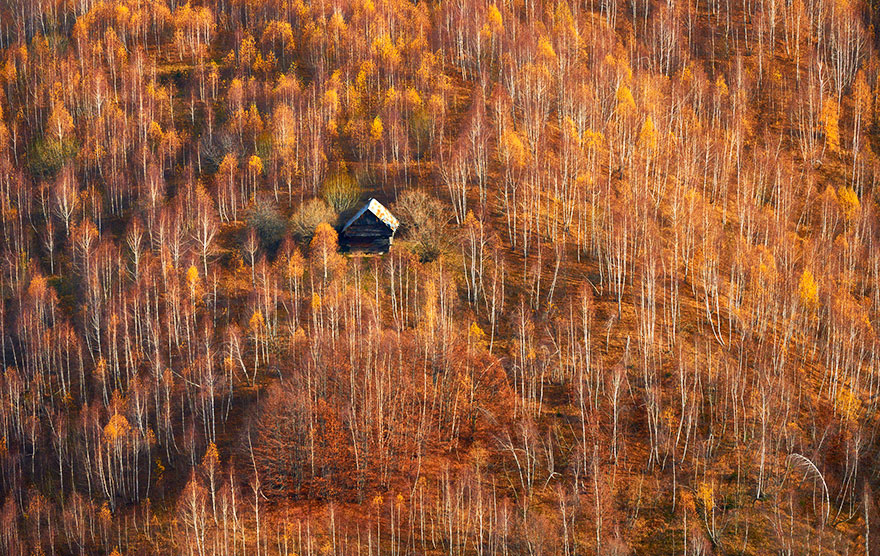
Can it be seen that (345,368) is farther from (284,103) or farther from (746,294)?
(284,103)

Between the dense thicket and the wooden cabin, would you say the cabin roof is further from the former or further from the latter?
the dense thicket

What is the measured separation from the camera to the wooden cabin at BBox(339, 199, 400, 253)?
87.3 meters

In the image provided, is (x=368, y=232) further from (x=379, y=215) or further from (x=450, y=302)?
(x=450, y=302)

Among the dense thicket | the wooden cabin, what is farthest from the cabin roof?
the dense thicket

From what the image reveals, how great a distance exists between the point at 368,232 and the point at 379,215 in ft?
6.07

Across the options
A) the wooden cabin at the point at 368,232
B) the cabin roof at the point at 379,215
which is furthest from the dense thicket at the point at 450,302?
the cabin roof at the point at 379,215

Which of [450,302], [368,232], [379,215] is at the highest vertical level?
[379,215]

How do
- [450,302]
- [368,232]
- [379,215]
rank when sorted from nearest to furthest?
[450,302] → [379,215] → [368,232]

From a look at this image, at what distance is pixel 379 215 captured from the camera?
87.2m

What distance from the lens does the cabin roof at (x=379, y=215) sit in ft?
286

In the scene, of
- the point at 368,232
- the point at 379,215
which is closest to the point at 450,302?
the point at 368,232

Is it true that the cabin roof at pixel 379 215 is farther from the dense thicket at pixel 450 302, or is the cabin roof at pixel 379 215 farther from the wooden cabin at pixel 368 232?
the dense thicket at pixel 450 302

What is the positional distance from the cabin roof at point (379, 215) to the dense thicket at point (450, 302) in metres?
2.21

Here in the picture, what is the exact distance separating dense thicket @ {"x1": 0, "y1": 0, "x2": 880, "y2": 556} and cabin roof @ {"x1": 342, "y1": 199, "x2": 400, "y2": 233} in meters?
2.21
